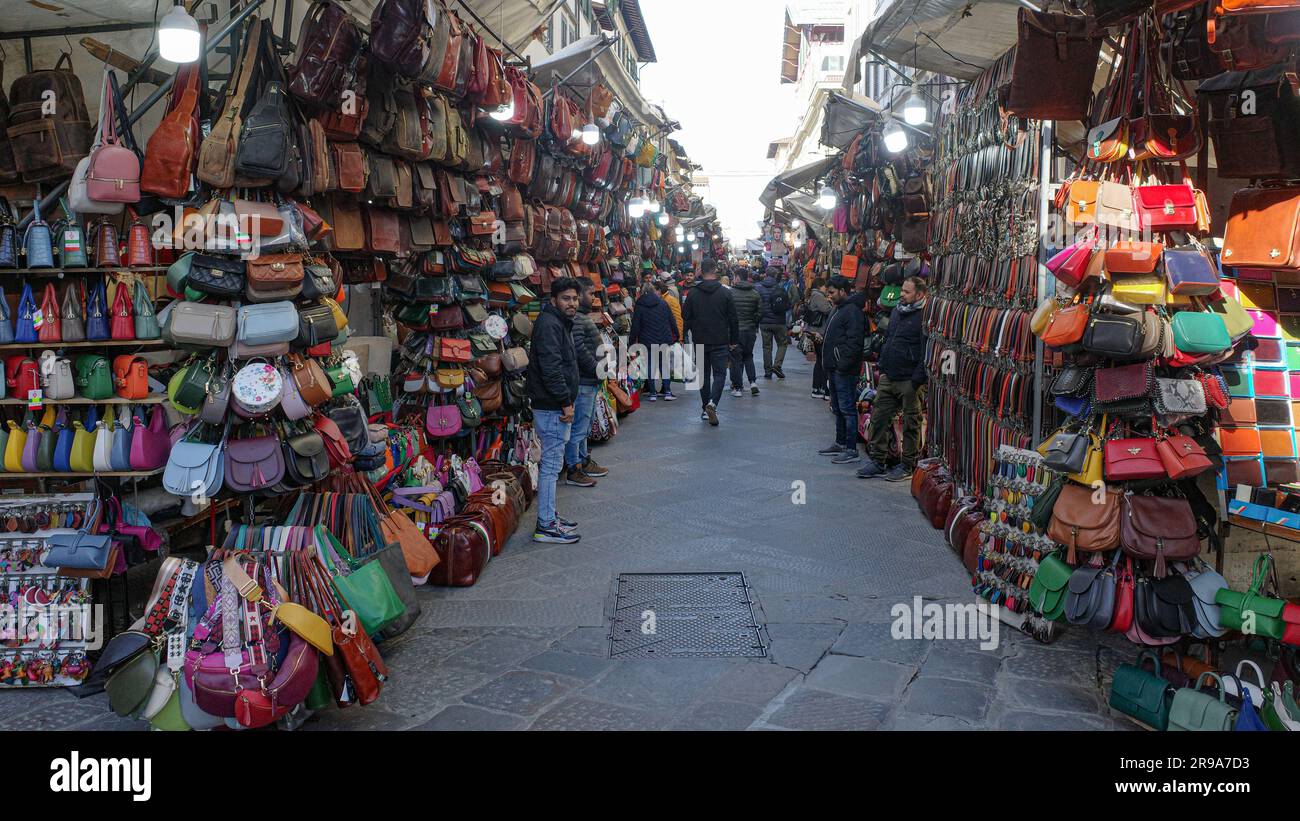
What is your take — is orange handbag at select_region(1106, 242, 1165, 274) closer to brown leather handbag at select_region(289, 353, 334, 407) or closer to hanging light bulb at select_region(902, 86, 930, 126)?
brown leather handbag at select_region(289, 353, 334, 407)

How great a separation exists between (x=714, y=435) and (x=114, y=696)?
7913 mm

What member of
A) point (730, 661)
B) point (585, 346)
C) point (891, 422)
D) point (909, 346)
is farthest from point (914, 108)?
point (730, 661)

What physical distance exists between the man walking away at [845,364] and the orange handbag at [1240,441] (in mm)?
5202

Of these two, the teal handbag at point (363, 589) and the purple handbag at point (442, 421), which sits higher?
the purple handbag at point (442, 421)

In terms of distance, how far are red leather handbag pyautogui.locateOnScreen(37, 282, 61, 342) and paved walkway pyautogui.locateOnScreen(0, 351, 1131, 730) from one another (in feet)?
6.20

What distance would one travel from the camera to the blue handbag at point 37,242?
197 inches

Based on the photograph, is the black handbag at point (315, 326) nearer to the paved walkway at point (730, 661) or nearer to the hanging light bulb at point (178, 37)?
the hanging light bulb at point (178, 37)

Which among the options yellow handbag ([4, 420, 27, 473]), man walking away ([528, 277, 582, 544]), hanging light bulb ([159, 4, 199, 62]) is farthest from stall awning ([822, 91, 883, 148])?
yellow handbag ([4, 420, 27, 473])

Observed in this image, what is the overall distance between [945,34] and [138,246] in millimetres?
4937

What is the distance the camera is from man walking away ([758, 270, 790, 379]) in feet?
52.7

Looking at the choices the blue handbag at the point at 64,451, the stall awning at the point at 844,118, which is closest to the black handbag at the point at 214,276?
the blue handbag at the point at 64,451

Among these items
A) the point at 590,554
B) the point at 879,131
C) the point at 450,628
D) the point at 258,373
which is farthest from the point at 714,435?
the point at 258,373

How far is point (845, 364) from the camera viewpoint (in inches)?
360

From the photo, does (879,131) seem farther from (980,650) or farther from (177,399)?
(177,399)
